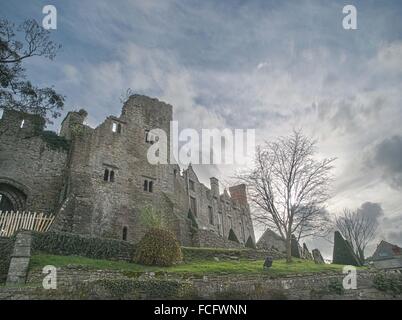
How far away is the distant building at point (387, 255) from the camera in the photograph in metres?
42.1

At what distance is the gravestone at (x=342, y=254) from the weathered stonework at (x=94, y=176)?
10.6 meters

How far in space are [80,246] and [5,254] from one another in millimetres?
2894

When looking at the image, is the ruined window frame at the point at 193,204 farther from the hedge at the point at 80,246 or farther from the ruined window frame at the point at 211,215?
the hedge at the point at 80,246

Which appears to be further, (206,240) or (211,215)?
(211,215)

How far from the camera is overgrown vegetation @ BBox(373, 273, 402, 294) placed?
1591cm

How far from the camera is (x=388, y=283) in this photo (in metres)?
16.3

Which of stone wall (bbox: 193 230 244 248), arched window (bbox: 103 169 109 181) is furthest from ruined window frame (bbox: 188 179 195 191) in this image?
arched window (bbox: 103 169 109 181)

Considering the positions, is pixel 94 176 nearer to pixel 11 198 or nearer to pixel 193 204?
pixel 11 198

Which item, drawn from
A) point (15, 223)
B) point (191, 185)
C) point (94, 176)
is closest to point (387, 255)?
point (191, 185)

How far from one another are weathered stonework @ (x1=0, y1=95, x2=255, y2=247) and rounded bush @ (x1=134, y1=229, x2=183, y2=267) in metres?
4.71

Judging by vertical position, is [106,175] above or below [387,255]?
above

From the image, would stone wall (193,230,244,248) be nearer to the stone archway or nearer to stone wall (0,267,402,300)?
stone wall (0,267,402,300)

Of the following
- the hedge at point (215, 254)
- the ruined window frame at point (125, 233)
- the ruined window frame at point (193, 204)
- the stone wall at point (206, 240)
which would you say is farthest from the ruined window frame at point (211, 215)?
the ruined window frame at point (125, 233)
